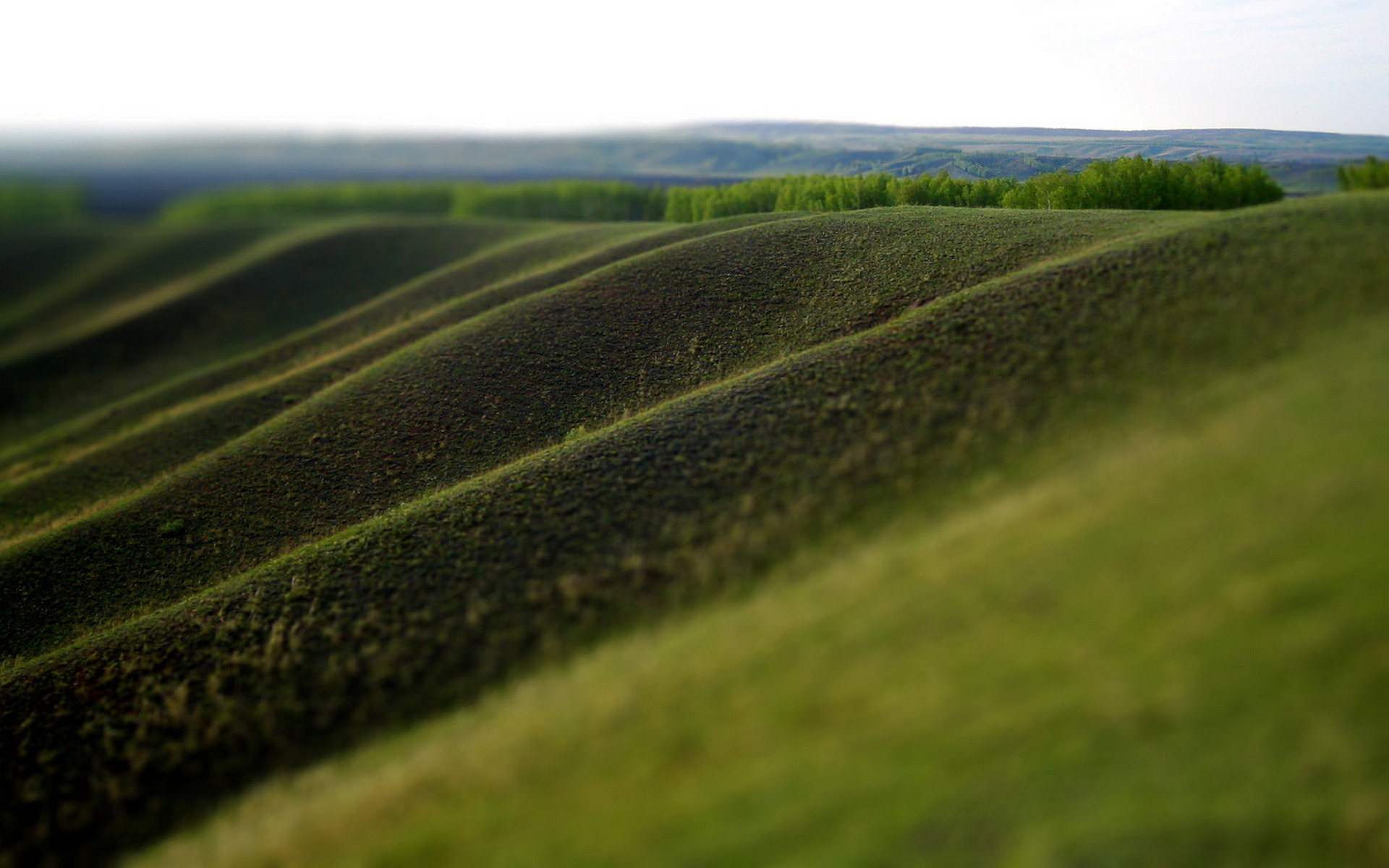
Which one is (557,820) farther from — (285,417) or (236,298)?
(236,298)

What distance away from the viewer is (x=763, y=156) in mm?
111125

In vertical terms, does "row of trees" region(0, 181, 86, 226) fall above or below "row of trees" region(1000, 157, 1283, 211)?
above

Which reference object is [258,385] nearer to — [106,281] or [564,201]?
[106,281]

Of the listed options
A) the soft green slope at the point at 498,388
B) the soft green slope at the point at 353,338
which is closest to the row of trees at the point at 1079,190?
the soft green slope at the point at 498,388

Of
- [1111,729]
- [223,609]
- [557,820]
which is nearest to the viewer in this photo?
[1111,729]

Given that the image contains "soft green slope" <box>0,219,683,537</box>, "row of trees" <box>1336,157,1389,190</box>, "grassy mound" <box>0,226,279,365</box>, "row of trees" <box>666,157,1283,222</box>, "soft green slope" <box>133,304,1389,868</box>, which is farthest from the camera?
"grassy mound" <box>0,226,279,365</box>

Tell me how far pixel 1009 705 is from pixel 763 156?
10934 cm

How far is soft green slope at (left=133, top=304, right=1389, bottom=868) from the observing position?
37.0 ft

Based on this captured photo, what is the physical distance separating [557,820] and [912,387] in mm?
16802

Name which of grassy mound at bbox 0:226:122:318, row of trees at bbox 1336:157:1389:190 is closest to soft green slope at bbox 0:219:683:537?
row of trees at bbox 1336:157:1389:190

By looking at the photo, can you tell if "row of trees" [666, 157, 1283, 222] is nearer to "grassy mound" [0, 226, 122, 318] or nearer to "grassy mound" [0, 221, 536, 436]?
"grassy mound" [0, 221, 536, 436]

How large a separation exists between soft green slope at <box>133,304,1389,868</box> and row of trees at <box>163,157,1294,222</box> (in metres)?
28.1

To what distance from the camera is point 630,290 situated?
4244cm

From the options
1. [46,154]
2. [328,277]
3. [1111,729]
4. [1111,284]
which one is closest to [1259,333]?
[1111,284]
